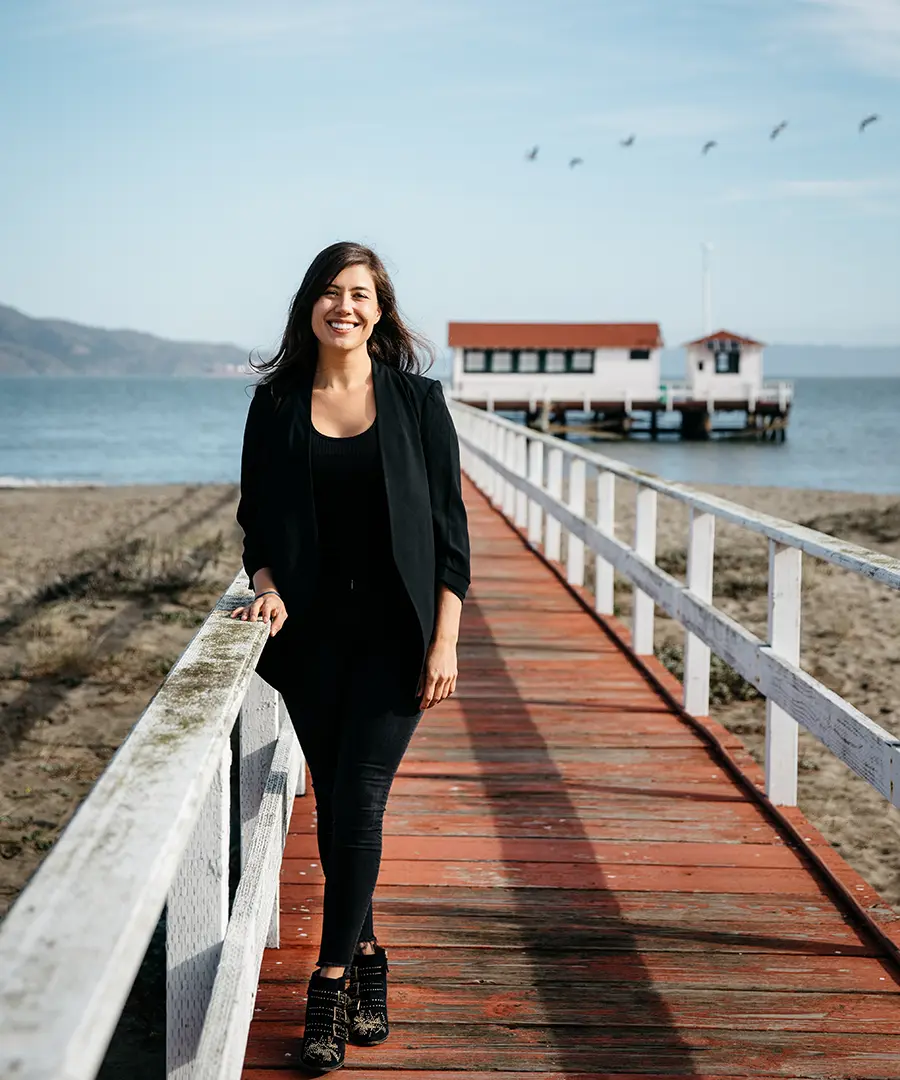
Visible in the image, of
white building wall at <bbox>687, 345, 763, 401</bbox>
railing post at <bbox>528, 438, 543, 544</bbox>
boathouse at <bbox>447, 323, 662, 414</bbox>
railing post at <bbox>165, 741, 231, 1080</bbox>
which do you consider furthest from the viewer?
white building wall at <bbox>687, 345, 763, 401</bbox>

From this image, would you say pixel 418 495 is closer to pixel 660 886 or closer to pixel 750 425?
pixel 660 886

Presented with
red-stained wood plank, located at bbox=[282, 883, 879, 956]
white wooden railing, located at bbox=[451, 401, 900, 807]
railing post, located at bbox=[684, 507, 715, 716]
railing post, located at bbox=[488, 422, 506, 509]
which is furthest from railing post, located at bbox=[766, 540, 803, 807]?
railing post, located at bbox=[488, 422, 506, 509]

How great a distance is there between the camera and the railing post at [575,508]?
30.9 ft

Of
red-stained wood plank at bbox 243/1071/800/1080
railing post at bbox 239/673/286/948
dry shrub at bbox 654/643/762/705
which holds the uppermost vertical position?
railing post at bbox 239/673/286/948

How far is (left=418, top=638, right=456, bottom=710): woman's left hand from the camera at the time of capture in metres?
2.75

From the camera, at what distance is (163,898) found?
133cm

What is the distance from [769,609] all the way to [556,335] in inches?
2125

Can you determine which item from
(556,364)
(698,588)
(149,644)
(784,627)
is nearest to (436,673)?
(784,627)

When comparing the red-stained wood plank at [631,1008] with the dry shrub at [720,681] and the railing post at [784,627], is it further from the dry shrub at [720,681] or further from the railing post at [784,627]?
the dry shrub at [720,681]

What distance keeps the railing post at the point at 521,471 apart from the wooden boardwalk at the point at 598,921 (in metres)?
7.70

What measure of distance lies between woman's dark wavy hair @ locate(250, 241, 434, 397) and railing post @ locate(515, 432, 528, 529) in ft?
33.0

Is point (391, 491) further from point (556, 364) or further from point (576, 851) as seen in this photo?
point (556, 364)

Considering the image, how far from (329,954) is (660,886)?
1424 mm

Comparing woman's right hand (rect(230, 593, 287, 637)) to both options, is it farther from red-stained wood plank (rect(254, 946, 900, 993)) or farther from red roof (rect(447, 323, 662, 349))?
red roof (rect(447, 323, 662, 349))
